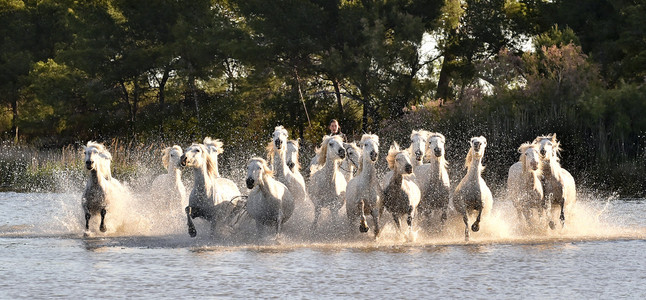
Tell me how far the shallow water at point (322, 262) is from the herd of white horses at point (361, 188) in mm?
336

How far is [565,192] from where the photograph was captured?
1714cm

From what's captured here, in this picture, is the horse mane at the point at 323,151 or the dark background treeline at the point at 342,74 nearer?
the horse mane at the point at 323,151

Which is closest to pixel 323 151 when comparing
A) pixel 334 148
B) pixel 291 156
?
pixel 291 156

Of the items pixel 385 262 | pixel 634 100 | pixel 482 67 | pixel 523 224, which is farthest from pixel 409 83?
pixel 385 262

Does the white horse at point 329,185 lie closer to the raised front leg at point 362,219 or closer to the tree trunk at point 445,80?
the raised front leg at point 362,219

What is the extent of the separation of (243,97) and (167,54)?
5018 mm

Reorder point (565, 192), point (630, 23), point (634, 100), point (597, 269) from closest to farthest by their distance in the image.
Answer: point (597, 269), point (565, 192), point (634, 100), point (630, 23)

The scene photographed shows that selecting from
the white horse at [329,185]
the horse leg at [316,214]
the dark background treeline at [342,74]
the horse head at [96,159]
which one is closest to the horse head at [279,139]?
the white horse at [329,185]

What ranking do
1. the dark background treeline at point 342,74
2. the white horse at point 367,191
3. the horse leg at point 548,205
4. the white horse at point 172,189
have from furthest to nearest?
the dark background treeline at point 342,74
the white horse at point 172,189
the horse leg at point 548,205
the white horse at point 367,191

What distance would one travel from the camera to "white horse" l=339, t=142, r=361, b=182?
56.0 ft

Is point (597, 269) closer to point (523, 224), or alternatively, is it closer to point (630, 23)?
point (523, 224)

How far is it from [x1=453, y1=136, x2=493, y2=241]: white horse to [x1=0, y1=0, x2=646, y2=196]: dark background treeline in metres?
11.9

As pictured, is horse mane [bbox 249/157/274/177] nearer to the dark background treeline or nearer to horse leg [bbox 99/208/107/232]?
horse leg [bbox 99/208/107/232]

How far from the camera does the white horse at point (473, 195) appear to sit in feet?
52.2
